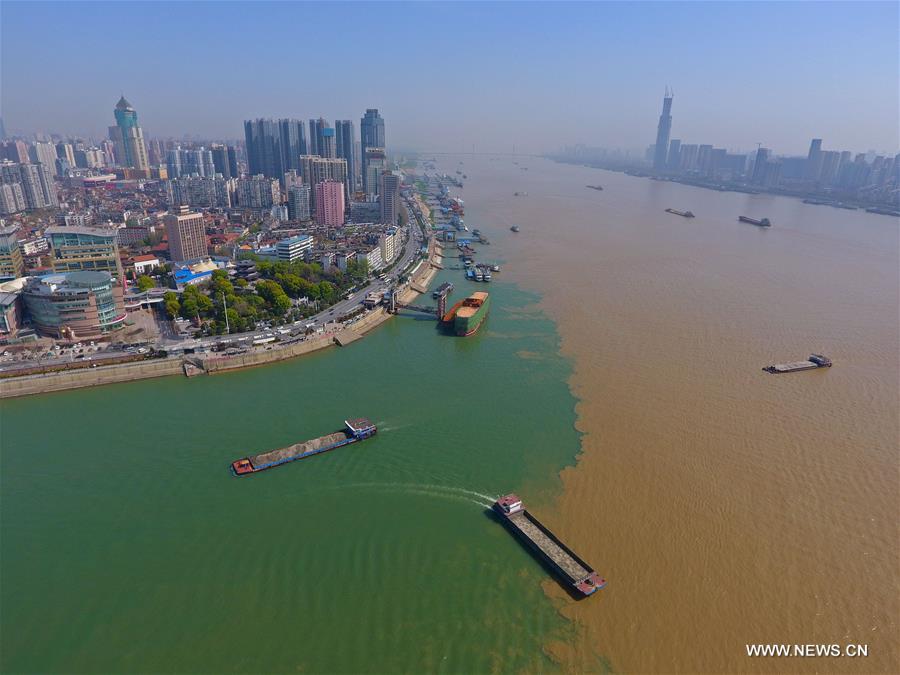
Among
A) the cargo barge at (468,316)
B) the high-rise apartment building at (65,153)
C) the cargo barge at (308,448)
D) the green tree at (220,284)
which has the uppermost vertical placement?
the high-rise apartment building at (65,153)


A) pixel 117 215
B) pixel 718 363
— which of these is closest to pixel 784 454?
pixel 718 363

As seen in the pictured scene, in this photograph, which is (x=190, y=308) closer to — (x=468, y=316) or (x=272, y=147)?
(x=468, y=316)

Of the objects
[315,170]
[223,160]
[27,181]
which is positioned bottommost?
[27,181]

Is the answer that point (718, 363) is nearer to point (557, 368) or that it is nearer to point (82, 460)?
point (557, 368)

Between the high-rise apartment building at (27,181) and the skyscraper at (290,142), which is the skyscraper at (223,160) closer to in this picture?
the skyscraper at (290,142)

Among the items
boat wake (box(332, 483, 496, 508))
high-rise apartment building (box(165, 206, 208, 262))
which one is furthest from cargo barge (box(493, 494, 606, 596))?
high-rise apartment building (box(165, 206, 208, 262))

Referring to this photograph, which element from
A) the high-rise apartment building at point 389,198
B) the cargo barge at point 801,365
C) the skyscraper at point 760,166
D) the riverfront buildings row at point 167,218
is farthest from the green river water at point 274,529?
the skyscraper at point 760,166

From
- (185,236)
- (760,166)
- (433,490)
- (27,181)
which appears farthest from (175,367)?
(760,166)
